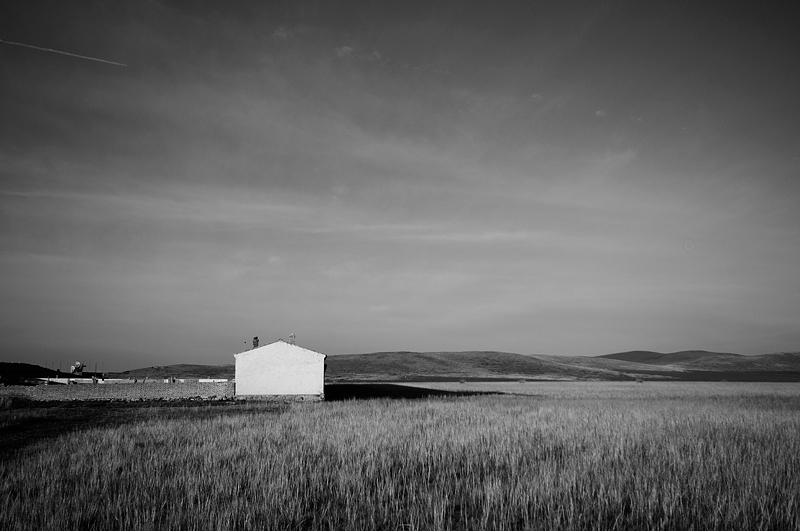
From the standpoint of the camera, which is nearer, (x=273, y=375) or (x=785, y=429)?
(x=785, y=429)

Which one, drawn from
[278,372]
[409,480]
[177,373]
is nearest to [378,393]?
[278,372]

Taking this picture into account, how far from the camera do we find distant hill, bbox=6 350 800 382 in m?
125

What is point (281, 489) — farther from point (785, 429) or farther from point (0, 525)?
point (785, 429)

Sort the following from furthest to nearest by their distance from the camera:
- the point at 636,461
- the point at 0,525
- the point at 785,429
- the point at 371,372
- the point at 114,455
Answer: the point at 371,372
the point at 785,429
the point at 114,455
the point at 636,461
the point at 0,525

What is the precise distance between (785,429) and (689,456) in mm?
8811

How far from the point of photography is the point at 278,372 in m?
42.8

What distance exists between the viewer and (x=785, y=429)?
17.4 meters

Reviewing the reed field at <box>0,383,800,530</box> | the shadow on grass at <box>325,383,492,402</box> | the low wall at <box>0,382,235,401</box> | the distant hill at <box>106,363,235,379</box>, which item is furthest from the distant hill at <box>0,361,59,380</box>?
the reed field at <box>0,383,800,530</box>

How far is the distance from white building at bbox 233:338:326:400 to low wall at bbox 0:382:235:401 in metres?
2.28

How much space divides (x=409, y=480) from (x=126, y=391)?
132 ft

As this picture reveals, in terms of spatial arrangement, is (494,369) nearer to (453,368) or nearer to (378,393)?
(453,368)

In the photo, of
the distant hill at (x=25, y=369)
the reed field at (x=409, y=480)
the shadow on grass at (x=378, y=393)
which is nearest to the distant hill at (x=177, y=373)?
the distant hill at (x=25, y=369)

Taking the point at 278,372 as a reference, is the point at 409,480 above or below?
below

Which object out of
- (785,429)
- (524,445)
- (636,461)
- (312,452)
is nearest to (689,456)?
(636,461)
